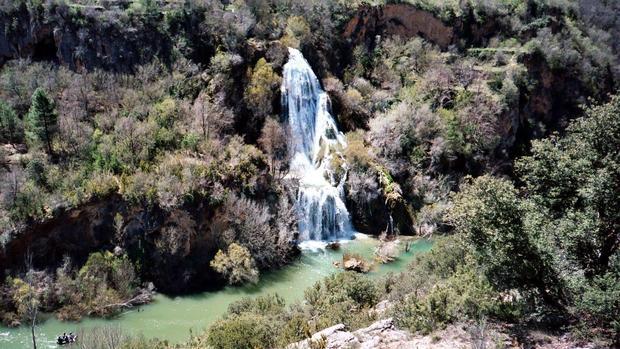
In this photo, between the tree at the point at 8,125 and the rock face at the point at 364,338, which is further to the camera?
the tree at the point at 8,125

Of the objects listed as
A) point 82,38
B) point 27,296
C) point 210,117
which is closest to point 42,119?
point 27,296

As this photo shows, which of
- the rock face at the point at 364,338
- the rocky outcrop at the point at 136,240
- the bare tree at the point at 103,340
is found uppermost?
the rocky outcrop at the point at 136,240

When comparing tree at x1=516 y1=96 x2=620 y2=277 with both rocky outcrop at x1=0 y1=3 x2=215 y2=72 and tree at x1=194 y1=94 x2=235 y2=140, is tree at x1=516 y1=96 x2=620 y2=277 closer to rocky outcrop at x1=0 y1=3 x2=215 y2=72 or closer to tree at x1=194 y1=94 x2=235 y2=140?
tree at x1=194 y1=94 x2=235 y2=140

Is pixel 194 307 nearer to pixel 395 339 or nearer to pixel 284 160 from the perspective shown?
pixel 395 339

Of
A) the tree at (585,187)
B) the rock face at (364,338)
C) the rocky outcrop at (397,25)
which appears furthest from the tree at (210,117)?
the tree at (585,187)

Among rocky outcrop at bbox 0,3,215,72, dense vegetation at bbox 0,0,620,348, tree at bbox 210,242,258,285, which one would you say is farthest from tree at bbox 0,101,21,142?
tree at bbox 210,242,258,285

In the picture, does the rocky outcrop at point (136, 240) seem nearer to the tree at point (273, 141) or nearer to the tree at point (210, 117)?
the tree at point (210, 117)
